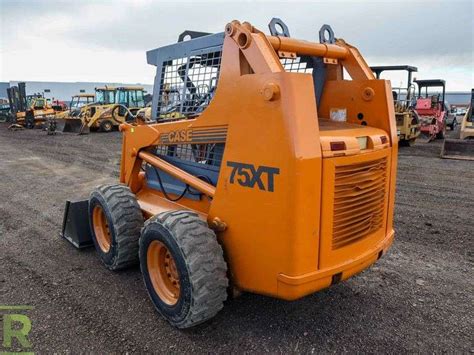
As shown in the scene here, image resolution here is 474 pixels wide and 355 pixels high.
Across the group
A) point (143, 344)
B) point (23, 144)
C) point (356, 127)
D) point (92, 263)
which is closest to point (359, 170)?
point (356, 127)

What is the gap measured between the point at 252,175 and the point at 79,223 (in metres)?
2.70

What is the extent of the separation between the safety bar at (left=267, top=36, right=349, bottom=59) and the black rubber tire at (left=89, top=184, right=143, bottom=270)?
190 centimetres

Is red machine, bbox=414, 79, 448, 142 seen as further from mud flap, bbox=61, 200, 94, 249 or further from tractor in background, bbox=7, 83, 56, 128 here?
tractor in background, bbox=7, 83, 56, 128

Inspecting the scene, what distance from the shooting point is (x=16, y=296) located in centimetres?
359

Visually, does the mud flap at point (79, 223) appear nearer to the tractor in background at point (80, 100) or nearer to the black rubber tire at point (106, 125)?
the black rubber tire at point (106, 125)

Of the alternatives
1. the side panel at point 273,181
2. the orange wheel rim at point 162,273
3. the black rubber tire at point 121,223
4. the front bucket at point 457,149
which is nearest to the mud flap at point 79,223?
the black rubber tire at point 121,223

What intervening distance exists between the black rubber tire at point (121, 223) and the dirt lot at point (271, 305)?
0.20 meters

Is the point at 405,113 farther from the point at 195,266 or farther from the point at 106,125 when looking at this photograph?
the point at 106,125

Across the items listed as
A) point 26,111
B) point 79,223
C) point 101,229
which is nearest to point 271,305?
point 101,229

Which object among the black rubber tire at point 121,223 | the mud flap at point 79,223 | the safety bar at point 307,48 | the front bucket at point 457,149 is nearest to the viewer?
the safety bar at point 307,48

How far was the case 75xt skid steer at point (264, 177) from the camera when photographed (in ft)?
8.08

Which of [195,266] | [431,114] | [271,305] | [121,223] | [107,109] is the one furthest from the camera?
[107,109]

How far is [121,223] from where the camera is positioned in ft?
12.0

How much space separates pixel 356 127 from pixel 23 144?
52.0 feet
